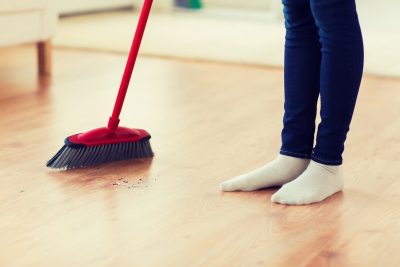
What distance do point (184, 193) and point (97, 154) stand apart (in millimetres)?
259

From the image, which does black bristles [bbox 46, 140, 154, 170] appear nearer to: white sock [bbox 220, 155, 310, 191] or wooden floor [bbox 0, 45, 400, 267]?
wooden floor [bbox 0, 45, 400, 267]

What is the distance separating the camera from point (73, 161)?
121 centimetres

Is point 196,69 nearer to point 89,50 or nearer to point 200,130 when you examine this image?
point 89,50

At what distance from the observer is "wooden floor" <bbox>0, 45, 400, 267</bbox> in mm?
846

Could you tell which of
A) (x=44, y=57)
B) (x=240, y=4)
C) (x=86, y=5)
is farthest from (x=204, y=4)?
(x=44, y=57)

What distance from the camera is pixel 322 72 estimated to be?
101cm

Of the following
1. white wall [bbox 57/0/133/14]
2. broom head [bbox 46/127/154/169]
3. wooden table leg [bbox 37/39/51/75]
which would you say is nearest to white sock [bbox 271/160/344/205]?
broom head [bbox 46/127/154/169]

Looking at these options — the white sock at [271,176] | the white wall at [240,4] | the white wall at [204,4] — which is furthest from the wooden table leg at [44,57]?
the white wall at [240,4]

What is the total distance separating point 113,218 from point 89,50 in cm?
216

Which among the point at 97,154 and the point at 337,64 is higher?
the point at 337,64

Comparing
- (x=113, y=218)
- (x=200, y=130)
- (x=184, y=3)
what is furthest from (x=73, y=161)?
(x=184, y=3)

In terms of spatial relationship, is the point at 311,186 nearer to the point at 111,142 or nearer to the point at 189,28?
the point at 111,142

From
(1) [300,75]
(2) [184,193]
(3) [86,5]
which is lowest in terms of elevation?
A: (2) [184,193]

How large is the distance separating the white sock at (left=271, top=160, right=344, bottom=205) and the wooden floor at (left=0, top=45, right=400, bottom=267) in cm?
2
